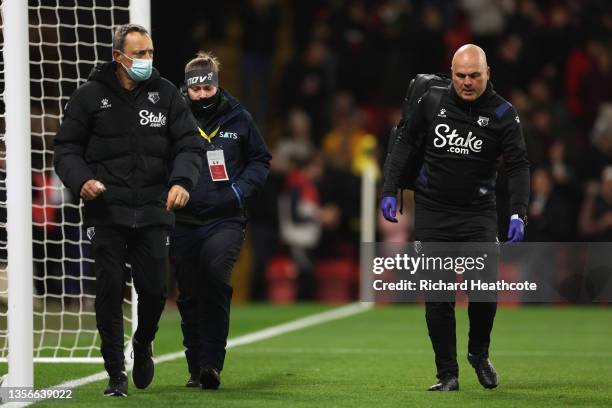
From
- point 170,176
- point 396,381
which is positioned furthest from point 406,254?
point 170,176

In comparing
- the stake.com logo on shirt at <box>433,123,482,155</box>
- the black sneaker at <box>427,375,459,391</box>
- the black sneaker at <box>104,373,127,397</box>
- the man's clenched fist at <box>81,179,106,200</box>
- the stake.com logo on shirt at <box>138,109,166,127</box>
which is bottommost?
the black sneaker at <box>427,375,459,391</box>

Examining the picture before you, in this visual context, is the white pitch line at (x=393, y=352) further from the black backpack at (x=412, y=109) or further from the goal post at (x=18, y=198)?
the goal post at (x=18, y=198)

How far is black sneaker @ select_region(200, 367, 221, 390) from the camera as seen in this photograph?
8.07 meters

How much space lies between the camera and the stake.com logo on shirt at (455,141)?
801cm

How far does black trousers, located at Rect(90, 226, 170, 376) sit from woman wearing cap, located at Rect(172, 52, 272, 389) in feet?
1.86

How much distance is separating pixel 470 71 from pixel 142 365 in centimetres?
258

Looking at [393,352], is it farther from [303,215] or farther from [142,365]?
[303,215]

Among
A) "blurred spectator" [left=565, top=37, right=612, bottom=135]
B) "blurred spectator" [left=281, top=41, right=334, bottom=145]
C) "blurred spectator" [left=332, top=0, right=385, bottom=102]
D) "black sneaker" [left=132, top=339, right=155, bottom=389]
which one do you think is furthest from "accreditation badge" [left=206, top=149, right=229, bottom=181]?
"blurred spectator" [left=332, top=0, right=385, bottom=102]

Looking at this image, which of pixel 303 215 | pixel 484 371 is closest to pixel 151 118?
pixel 484 371

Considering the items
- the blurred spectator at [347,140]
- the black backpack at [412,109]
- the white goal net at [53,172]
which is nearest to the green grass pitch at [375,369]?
the white goal net at [53,172]

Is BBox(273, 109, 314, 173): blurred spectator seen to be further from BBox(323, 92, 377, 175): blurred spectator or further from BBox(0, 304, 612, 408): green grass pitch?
BBox(0, 304, 612, 408): green grass pitch

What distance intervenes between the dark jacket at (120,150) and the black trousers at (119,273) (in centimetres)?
10

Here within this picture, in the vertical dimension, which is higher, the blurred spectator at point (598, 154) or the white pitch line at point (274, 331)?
the blurred spectator at point (598, 154)

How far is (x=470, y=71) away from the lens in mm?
7852
